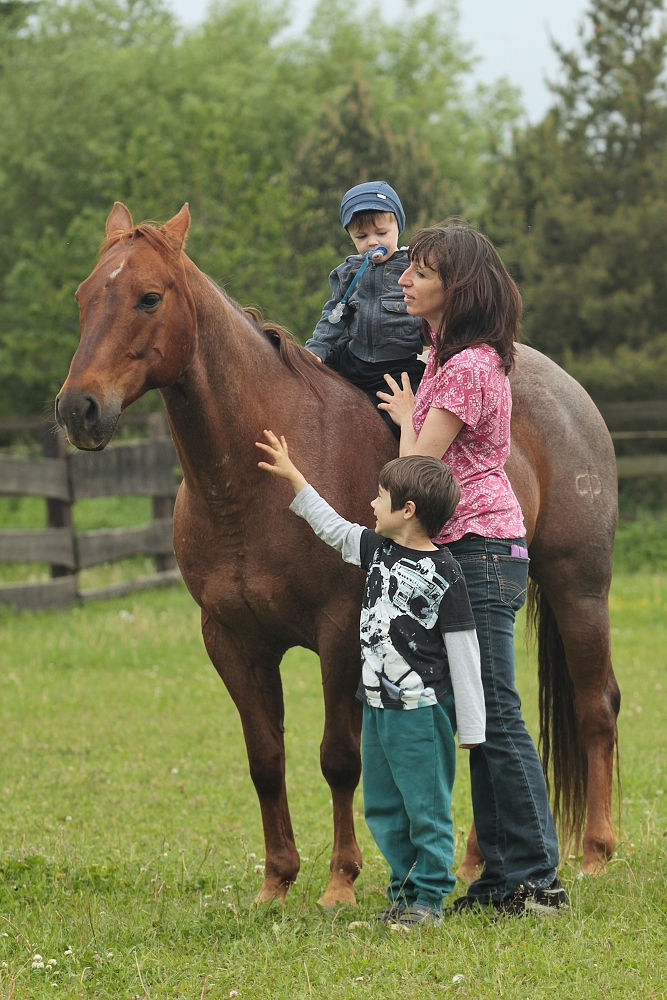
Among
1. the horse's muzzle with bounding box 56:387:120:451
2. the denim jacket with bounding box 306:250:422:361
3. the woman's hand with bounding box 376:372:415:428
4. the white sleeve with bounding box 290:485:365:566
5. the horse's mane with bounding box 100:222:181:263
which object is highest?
the horse's mane with bounding box 100:222:181:263

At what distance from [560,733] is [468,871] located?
750 mm

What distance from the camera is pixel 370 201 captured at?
400cm

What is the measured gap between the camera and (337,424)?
3.89m

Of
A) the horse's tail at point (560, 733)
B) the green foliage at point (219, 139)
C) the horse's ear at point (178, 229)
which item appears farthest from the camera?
the green foliage at point (219, 139)

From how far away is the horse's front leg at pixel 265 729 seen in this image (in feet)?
13.0

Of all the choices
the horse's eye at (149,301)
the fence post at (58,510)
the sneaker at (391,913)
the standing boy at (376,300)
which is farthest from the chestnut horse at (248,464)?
the fence post at (58,510)

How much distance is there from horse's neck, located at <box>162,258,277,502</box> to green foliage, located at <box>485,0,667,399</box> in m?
15.0

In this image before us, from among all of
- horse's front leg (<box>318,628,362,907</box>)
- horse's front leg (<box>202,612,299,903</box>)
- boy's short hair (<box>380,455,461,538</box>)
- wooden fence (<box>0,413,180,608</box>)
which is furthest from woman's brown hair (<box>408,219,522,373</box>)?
wooden fence (<box>0,413,180,608</box>)

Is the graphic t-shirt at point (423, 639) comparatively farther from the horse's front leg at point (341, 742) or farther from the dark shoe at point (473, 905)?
the dark shoe at point (473, 905)

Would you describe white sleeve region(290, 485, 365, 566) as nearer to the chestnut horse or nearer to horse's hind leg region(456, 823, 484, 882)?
the chestnut horse

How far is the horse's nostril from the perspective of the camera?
3145 mm

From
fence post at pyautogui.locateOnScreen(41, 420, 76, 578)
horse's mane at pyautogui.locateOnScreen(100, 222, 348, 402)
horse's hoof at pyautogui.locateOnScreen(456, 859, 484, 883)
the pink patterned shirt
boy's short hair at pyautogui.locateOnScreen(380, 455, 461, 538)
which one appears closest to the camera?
boy's short hair at pyautogui.locateOnScreen(380, 455, 461, 538)

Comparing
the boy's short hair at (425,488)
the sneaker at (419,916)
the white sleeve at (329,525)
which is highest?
the boy's short hair at (425,488)

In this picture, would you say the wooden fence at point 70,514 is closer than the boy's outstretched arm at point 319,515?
No
